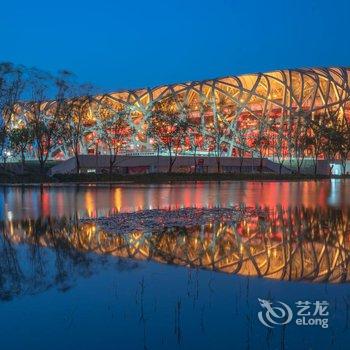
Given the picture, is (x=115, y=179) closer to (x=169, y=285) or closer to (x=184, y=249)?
(x=184, y=249)

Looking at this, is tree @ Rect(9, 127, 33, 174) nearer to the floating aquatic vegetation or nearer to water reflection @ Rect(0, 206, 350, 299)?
the floating aquatic vegetation

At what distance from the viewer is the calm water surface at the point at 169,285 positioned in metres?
6.69

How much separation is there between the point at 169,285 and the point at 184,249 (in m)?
3.23

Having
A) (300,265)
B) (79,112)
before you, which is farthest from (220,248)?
(79,112)

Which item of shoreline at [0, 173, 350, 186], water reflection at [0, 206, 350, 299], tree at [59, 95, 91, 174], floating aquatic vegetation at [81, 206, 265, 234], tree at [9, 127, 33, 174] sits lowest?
shoreline at [0, 173, 350, 186]

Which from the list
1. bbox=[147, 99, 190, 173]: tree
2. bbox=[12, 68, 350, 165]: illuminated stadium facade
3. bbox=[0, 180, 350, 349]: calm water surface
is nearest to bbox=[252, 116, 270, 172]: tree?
bbox=[12, 68, 350, 165]: illuminated stadium facade

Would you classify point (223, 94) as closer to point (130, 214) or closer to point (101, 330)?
point (130, 214)

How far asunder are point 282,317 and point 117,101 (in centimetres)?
9926

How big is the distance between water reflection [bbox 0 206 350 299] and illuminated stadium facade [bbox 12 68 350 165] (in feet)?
254

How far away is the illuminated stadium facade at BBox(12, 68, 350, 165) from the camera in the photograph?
95.4 metres

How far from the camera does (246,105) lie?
101 metres

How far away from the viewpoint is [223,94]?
103625mm

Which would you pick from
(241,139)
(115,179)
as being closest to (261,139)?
(241,139)

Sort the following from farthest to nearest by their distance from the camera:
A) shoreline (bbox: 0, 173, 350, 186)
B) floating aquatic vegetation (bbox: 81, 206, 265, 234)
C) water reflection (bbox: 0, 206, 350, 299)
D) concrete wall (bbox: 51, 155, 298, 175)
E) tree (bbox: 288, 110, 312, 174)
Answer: tree (bbox: 288, 110, 312, 174)
concrete wall (bbox: 51, 155, 298, 175)
shoreline (bbox: 0, 173, 350, 186)
floating aquatic vegetation (bbox: 81, 206, 265, 234)
water reflection (bbox: 0, 206, 350, 299)
